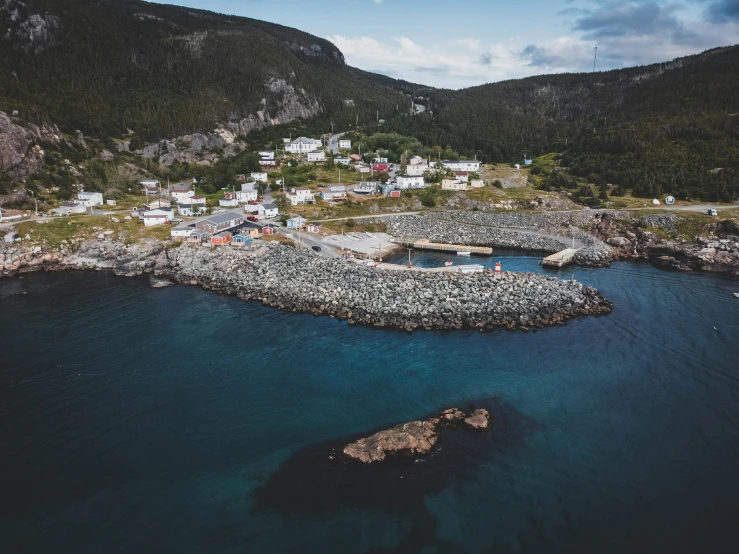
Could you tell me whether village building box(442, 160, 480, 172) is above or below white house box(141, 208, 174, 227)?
above

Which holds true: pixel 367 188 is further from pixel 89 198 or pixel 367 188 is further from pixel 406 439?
pixel 406 439

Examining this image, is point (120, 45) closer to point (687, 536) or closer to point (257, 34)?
point (257, 34)

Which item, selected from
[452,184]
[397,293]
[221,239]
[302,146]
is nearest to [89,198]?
[221,239]

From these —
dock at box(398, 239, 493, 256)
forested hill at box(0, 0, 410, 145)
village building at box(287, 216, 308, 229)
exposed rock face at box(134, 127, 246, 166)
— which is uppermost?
forested hill at box(0, 0, 410, 145)

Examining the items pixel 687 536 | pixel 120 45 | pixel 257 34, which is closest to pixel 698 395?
pixel 687 536

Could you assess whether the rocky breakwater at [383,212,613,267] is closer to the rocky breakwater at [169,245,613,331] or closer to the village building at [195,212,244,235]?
the rocky breakwater at [169,245,613,331]

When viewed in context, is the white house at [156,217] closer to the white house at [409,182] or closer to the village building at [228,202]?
the village building at [228,202]

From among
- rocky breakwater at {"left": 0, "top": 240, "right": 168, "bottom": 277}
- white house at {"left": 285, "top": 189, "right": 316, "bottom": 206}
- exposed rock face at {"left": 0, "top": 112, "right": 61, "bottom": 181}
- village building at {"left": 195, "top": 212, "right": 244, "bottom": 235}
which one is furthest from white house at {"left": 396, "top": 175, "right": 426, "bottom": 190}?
exposed rock face at {"left": 0, "top": 112, "right": 61, "bottom": 181}
